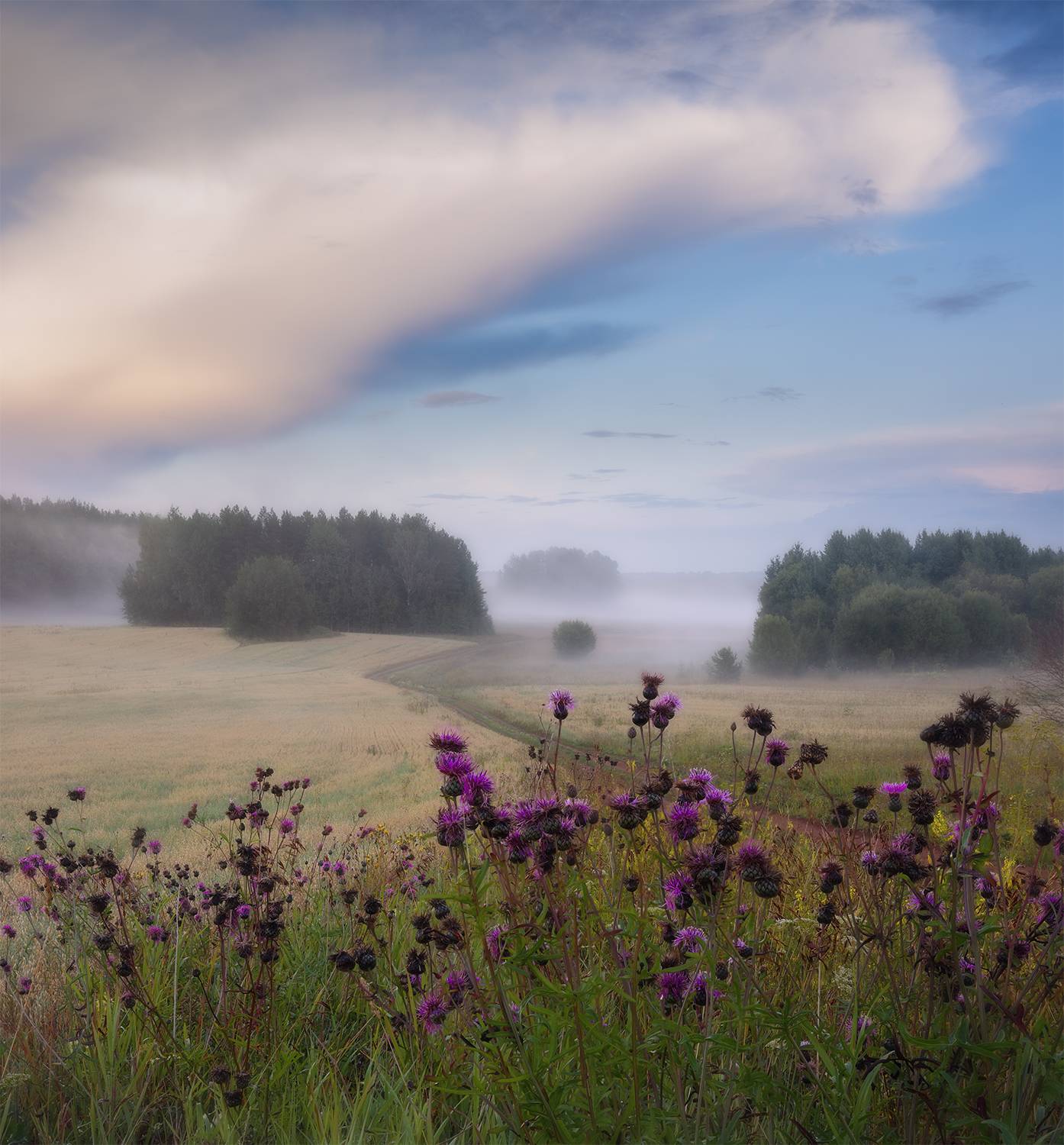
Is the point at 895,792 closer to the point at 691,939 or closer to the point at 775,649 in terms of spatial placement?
the point at 691,939

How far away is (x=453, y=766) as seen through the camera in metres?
2.55

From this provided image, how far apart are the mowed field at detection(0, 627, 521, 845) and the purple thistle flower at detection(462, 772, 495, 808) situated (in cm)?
317

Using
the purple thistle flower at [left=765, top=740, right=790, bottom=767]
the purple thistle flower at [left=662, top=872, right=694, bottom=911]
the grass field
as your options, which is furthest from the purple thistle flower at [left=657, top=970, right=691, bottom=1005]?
the grass field

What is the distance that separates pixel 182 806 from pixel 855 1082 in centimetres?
1073

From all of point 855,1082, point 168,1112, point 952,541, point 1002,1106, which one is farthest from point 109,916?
point 952,541

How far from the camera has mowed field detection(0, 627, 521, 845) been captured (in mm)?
11125

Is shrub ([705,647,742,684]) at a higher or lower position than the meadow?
lower

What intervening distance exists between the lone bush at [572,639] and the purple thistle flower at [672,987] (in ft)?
222

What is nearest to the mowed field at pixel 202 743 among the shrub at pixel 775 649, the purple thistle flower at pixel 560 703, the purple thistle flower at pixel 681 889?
the purple thistle flower at pixel 560 703

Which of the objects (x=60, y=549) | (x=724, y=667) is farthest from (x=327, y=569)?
(x=724, y=667)

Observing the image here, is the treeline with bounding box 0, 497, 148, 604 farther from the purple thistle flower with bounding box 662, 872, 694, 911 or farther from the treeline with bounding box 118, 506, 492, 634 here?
the purple thistle flower with bounding box 662, 872, 694, 911

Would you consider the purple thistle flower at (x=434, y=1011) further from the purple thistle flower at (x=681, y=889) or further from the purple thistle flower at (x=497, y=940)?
the purple thistle flower at (x=681, y=889)

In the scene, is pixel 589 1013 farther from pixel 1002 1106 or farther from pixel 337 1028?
pixel 337 1028

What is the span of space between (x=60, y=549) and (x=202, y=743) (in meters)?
76.2
